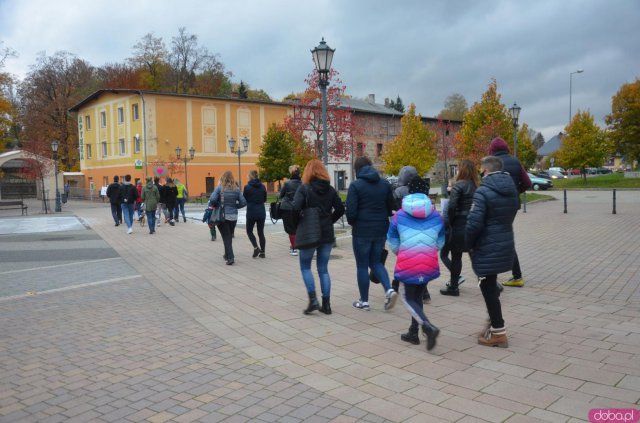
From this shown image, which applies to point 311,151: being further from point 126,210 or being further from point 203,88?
point 203,88

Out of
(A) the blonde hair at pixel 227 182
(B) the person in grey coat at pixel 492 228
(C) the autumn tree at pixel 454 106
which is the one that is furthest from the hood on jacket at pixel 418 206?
(C) the autumn tree at pixel 454 106

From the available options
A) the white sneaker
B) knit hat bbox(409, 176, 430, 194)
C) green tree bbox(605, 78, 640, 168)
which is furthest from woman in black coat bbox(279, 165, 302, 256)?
green tree bbox(605, 78, 640, 168)

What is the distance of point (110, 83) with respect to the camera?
62.2 metres

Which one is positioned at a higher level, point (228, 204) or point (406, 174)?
point (406, 174)

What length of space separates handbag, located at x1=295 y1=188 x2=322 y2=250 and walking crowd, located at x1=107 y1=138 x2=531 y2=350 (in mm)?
12

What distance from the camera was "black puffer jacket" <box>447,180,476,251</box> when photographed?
662 cm

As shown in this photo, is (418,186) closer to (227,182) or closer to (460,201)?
(460,201)

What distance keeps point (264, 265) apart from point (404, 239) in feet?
18.1

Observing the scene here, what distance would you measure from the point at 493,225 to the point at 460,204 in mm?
1891

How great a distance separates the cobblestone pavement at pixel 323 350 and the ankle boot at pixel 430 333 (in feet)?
0.28

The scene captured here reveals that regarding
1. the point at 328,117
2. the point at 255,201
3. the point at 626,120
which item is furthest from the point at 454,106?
the point at 255,201

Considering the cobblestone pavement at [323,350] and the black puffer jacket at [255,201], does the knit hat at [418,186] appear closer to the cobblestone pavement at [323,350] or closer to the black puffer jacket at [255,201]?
the cobblestone pavement at [323,350]

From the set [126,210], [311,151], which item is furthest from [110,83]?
[126,210]

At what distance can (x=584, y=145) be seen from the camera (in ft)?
136
